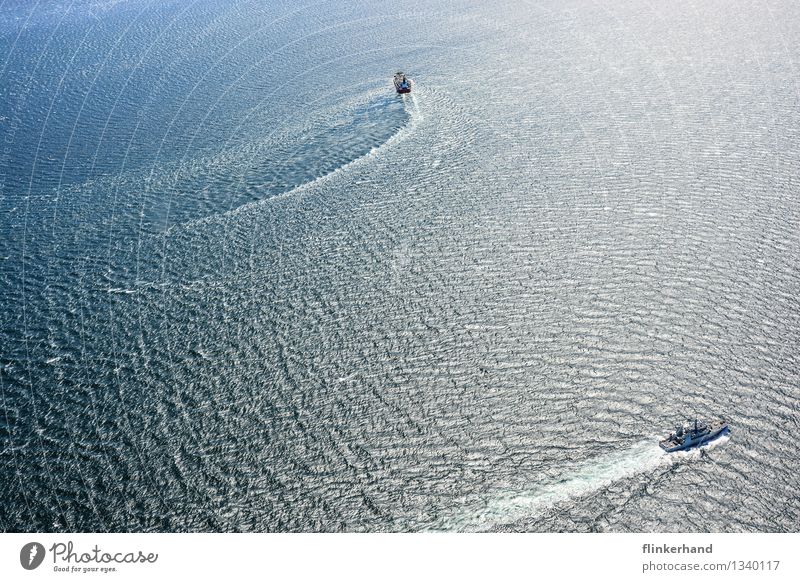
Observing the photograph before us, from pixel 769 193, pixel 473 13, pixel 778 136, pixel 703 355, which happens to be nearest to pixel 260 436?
pixel 703 355

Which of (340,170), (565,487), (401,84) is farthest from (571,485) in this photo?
(401,84)

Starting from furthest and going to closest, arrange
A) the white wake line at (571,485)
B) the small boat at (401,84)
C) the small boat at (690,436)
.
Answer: the small boat at (401,84), the small boat at (690,436), the white wake line at (571,485)

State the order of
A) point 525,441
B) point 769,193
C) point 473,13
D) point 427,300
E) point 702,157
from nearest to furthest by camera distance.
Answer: point 525,441
point 427,300
point 769,193
point 702,157
point 473,13

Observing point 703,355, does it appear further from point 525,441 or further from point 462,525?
point 462,525

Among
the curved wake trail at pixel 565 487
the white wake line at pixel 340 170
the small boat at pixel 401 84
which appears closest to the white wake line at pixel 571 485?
the curved wake trail at pixel 565 487

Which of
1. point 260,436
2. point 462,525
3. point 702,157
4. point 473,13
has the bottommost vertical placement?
point 462,525

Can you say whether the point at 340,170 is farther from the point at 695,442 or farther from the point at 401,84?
the point at 695,442

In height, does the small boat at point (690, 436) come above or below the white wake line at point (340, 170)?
below

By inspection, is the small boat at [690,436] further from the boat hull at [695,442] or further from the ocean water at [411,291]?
the ocean water at [411,291]
